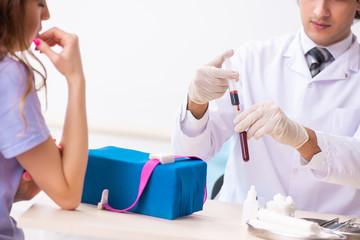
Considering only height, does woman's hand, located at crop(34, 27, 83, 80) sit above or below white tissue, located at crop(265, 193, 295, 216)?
above

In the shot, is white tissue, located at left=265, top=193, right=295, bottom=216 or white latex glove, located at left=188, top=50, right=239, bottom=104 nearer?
white tissue, located at left=265, top=193, right=295, bottom=216

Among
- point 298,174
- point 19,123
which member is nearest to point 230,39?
point 298,174

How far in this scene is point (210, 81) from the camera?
1.61m

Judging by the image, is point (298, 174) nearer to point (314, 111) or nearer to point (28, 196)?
point (314, 111)

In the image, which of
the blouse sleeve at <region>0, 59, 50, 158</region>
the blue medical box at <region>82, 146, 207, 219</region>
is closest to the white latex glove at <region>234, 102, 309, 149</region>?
the blue medical box at <region>82, 146, 207, 219</region>

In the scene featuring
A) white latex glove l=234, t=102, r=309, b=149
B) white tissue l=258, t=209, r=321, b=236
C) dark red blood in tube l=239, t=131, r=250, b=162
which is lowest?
white tissue l=258, t=209, r=321, b=236

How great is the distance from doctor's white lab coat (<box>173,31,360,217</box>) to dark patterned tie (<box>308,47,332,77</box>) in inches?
1.3

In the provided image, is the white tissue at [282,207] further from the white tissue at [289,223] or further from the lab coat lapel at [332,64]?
the lab coat lapel at [332,64]

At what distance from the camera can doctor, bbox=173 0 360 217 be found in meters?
1.73

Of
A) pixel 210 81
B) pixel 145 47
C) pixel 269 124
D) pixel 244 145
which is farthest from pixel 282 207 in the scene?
pixel 145 47

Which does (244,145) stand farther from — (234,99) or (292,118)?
(292,118)

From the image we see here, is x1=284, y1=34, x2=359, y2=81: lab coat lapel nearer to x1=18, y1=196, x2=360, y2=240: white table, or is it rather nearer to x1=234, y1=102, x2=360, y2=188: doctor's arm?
x1=234, y1=102, x2=360, y2=188: doctor's arm

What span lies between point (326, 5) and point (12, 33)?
1139 millimetres

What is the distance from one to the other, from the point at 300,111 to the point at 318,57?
22 cm
